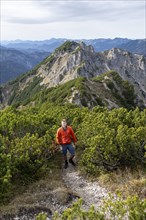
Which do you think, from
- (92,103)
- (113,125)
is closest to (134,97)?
(92,103)

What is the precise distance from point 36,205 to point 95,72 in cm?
16781

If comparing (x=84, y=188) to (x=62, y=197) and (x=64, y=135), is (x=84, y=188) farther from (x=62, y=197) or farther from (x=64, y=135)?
(x=64, y=135)

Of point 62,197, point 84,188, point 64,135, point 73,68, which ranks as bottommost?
point 73,68

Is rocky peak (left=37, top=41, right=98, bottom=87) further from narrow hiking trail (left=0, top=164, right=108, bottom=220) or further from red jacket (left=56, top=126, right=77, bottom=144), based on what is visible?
narrow hiking trail (left=0, top=164, right=108, bottom=220)

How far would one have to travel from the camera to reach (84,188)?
48.3 ft

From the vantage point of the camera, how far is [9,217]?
12055 millimetres

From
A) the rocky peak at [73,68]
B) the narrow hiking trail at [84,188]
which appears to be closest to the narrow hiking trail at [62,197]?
the narrow hiking trail at [84,188]

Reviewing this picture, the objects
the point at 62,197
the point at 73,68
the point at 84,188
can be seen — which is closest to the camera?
the point at 62,197

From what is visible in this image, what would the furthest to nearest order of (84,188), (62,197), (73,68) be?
(73,68) → (84,188) → (62,197)

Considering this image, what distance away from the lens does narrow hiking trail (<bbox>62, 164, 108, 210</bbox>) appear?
13.1 meters

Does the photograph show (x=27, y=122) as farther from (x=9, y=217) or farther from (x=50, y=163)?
(x=9, y=217)

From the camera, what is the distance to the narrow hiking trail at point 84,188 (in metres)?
13.1

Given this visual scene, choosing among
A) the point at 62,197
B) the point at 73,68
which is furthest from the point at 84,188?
the point at 73,68

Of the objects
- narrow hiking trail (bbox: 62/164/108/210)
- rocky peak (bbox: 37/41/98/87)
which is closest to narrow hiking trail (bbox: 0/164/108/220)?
narrow hiking trail (bbox: 62/164/108/210)
